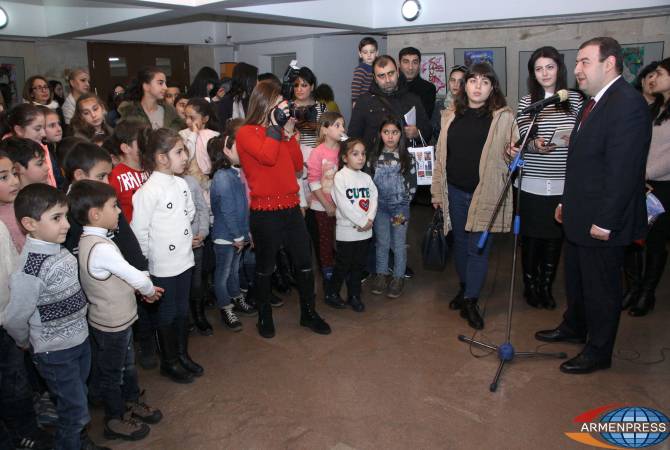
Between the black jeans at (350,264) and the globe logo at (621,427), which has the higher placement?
the black jeans at (350,264)

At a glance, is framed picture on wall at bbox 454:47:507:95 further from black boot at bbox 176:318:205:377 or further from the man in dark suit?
black boot at bbox 176:318:205:377

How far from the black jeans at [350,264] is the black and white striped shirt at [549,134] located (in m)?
1.23

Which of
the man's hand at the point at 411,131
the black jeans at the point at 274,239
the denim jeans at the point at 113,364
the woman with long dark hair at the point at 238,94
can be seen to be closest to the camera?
the denim jeans at the point at 113,364

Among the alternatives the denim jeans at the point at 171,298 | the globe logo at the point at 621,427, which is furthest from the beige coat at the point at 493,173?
the denim jeans at the point at 171,298

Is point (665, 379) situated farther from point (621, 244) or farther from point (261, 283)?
point (261, 283)

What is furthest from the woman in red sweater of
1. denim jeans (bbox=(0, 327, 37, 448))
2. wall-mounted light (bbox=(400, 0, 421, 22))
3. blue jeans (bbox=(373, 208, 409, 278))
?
wall-mounted light (bbox=(400, 0, 421, 22))

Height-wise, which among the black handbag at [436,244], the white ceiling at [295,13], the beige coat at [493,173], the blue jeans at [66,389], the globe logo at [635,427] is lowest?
the globe logo at [635,427]

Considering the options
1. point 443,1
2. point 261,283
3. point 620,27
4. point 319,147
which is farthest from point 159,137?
point 620,27

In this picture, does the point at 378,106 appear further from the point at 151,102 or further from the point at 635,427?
the point at 635,427

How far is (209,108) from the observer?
389cm

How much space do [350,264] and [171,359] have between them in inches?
56.1

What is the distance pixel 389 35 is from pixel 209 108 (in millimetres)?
4022

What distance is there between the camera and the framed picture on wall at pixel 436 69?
683 centimetres

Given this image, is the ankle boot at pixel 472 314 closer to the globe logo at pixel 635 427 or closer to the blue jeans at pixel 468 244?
the blue jeans at pixel 468 244
